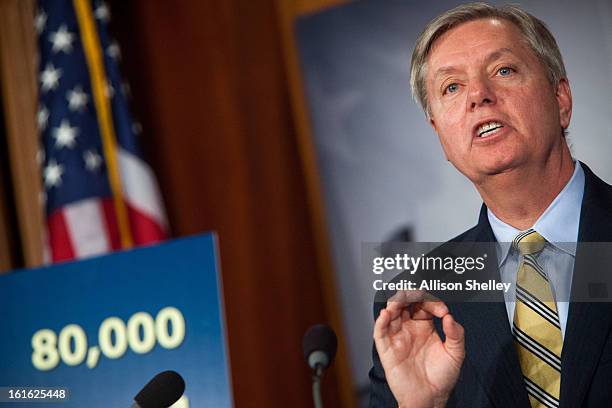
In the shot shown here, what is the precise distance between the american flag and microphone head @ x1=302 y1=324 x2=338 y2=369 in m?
1.47

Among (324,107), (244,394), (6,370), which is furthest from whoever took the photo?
(244,394)

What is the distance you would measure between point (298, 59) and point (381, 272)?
4.81 ft

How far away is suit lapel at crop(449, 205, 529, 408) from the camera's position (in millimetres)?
1714

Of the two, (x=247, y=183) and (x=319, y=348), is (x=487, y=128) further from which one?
(x=247, y=183)

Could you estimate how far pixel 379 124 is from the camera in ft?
8.93

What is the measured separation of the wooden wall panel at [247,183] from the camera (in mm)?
3236

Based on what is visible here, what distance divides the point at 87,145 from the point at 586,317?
2091mm

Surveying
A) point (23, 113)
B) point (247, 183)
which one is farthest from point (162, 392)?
point (23, 113)

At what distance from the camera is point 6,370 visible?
83.6 inches

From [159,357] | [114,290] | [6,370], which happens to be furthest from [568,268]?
[6,370]

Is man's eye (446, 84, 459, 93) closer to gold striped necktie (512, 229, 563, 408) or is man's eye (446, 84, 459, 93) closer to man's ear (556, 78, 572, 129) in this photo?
man's ear (556, 78, 572, 129)

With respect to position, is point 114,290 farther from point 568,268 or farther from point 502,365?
point 568,268

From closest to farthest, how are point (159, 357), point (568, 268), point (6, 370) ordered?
point (568, 268)
point (159, 357)
point (6, 370)

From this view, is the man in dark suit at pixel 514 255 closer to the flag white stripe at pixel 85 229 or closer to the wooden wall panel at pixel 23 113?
the flag white stripe at pixel 85 229
